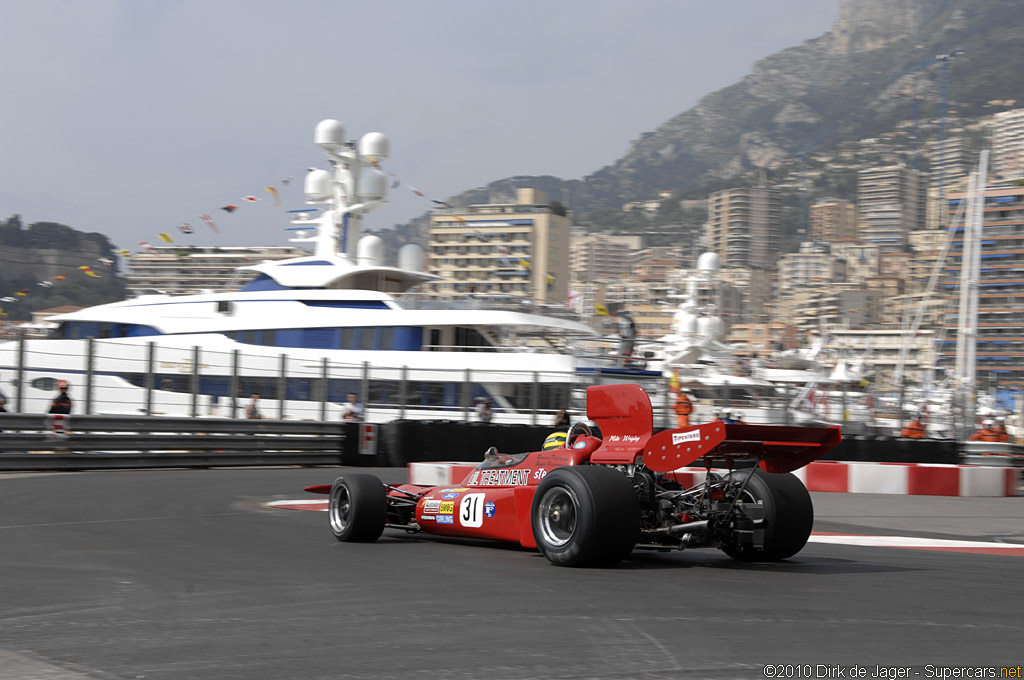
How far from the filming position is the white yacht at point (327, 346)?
16656 mm

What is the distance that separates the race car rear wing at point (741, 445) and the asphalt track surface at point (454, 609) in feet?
2.15

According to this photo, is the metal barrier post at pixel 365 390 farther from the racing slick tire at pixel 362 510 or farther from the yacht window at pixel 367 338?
the racing slick tire at pixel 362 510

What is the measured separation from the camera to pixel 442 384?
25.0 meters

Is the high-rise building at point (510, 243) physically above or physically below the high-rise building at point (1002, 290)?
above

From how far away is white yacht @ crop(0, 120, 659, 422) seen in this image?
54.6 feet

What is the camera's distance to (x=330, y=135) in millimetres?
31969

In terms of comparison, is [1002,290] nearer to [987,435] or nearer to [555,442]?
[987,435]

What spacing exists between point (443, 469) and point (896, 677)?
10039mm

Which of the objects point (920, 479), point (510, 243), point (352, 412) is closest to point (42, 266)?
point (510, 243)

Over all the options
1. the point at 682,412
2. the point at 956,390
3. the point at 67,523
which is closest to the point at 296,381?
the point at 682,412

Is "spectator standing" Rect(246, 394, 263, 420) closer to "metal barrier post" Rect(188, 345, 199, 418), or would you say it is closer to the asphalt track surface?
"metal barrier post" Rect(188, 345, 199, 418)

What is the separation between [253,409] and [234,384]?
64 cm

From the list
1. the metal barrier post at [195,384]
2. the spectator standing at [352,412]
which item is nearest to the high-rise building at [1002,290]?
the spectator standing at [352,412]

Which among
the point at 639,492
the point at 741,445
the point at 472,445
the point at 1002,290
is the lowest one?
the point at 472,445
